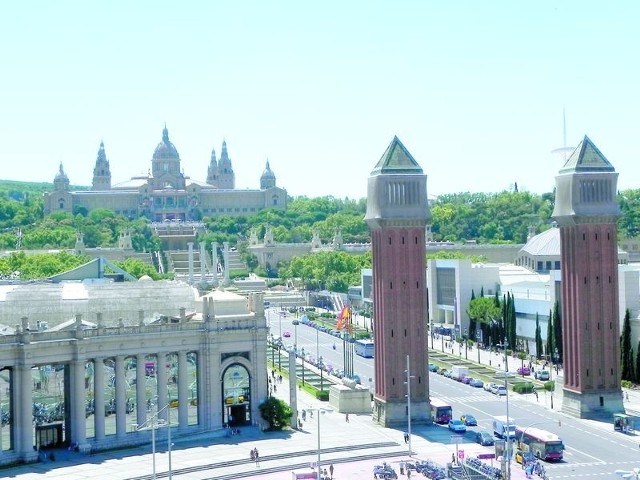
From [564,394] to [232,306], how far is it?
100.0 feet

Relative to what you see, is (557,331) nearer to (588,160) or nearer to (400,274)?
(588,160)

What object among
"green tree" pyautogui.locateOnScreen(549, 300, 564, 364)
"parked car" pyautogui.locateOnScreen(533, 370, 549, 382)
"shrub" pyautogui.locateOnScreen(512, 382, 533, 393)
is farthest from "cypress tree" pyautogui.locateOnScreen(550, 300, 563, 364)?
"shrub" pyautogui.locateOnScreen(512, 382, 533, 393)

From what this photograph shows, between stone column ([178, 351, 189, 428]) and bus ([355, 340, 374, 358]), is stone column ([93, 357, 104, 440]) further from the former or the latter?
bus ([355, 340, 374, 358])

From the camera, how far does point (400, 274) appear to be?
311 feet

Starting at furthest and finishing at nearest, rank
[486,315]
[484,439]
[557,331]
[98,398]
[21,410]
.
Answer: [486,315]
[557,331]
[484,439]
[98,398]
[21,410]

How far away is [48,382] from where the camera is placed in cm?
8038

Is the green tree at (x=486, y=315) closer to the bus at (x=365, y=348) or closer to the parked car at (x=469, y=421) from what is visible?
the bus at (x=365, y=348)

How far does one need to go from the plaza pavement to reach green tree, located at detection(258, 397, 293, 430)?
107cm

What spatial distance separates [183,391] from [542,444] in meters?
26.6

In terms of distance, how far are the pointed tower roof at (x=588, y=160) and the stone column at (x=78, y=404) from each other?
146 ft

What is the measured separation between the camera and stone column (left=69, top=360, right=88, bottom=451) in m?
80.2

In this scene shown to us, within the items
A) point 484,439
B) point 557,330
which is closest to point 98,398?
point 484,439

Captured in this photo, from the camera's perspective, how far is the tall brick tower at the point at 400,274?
93.8 meters

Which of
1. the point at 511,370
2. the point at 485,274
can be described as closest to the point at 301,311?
the point at 485,274
